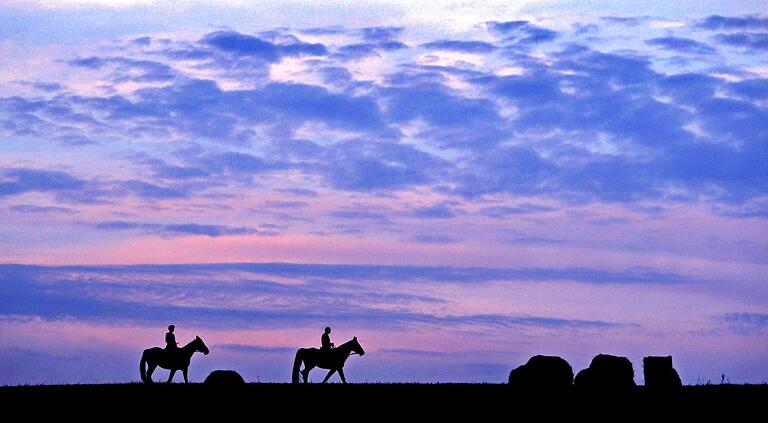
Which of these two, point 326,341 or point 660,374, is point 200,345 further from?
point 660,374

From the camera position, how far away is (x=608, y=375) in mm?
53438

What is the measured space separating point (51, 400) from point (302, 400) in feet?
31.3

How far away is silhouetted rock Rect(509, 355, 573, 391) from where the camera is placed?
171 feet

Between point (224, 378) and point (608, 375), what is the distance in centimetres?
1401

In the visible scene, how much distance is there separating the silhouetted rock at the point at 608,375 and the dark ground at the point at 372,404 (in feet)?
2.02

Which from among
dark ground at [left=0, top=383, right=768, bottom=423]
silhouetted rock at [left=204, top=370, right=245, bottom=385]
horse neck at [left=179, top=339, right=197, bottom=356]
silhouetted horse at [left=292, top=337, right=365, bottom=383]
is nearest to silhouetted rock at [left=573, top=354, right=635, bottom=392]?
dark ground at [left=0, top=383, right=768, bottom=423]

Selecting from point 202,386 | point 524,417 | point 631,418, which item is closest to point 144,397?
point 202,386

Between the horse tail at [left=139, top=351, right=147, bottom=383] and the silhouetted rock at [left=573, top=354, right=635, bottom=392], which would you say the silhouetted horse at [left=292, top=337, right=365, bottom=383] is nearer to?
the horse tail at [left=139, top=351, right=147, bottom=383]

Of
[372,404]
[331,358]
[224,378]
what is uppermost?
[331,358]

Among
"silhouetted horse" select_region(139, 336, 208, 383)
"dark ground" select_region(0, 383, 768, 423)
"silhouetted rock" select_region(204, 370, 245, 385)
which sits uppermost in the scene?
"silhouetted horse" select_region(139, 336, 208, 383)

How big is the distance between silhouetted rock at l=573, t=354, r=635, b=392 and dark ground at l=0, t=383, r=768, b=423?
614mm

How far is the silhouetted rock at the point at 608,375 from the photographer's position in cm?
5319

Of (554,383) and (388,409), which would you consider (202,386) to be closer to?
(388,409)

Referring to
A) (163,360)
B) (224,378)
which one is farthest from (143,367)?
(224,378)
